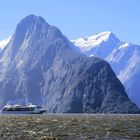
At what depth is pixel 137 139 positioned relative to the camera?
90.9 m

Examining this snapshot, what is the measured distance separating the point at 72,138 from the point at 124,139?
9.66m

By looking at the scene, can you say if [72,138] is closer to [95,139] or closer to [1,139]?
[95,139]

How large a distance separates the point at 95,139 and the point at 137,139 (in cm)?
768

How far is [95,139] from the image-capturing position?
90188 mm

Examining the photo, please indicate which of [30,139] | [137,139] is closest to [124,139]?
[137,139]

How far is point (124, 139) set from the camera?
90562mm

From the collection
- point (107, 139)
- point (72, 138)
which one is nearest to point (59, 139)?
point (72, 138)

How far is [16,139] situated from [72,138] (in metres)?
10.3

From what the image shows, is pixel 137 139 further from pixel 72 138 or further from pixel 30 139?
pixel 30 139

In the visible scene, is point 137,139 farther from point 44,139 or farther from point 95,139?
point 44,139

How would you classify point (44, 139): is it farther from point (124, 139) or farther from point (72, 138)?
point (124, 139)

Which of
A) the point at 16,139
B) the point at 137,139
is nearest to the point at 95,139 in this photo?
the point at 137,139

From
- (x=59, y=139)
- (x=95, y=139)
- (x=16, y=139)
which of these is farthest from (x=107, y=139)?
(x=16, y=139)

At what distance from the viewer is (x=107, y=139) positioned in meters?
90.1
